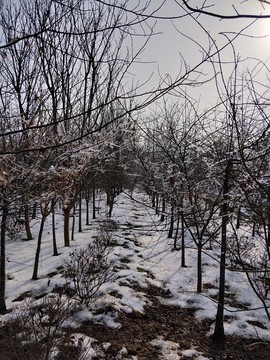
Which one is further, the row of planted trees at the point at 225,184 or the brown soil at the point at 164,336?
the brown soil at the point at 164,336

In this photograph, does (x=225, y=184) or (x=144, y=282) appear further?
(x=144, y=282)

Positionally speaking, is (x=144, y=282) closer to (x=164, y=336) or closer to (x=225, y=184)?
(x=164, y=336)

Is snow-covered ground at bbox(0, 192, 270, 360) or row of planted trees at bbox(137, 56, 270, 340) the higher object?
row of planted trees at bbox(137, 56, 270, 340)

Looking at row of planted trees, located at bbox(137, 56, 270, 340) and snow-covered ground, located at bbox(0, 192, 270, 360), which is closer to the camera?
row of planted trees, located at bbox(137, 56, 270, 340)

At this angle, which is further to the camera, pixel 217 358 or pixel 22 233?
pixel 22 233

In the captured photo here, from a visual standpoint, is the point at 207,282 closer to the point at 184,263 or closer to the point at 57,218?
the point at 184,263

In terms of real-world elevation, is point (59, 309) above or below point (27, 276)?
above

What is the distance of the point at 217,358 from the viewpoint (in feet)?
19.3

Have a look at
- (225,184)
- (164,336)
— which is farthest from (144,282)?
(225,184)

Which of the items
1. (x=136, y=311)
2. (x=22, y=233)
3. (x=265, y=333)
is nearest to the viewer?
(x=265, y=333)

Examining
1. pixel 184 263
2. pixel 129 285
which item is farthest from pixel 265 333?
pixel 184 263

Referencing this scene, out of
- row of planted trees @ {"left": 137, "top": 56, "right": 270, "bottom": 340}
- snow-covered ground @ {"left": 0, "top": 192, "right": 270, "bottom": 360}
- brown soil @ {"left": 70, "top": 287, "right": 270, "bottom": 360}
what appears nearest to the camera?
row of planted trees @ {"left": 137, "top": 56, "right": 270, "bottom": 340}

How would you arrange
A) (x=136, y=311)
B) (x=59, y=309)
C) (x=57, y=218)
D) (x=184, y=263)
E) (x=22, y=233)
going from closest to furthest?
(x=59, y=309) < (x=136, y=311) < (x=184, y=263) < (x=22, y=233) < (x=57, y=218)

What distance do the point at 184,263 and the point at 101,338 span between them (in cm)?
554
